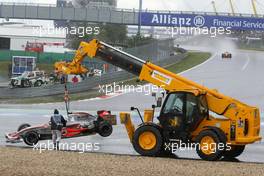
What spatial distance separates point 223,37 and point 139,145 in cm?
9849

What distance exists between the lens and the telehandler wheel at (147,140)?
15539mm

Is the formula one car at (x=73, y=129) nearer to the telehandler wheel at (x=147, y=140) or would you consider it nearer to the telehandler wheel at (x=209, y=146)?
the telehandler wheel at (x=147, y=140)

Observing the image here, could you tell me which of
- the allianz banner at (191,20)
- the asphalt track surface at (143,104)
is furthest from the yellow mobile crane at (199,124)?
the allianz banner at (191,20)

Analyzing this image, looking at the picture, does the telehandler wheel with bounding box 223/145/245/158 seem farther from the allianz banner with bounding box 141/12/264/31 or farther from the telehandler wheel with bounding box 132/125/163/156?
the allianz banner with bounding box 141/12/264/31

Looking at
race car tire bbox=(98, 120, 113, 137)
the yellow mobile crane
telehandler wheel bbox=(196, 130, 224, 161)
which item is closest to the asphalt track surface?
race car tire bbox=(98, 120, 113, 137)

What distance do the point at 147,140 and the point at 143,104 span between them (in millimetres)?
19717

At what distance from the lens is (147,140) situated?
1576cm

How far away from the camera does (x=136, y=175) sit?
1174cm

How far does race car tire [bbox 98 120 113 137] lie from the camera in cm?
1981

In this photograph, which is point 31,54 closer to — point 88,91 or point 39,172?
point 88,91

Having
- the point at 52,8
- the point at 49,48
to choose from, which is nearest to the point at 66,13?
the point at 52,8

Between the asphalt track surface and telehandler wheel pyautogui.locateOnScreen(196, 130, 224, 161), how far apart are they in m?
1.66

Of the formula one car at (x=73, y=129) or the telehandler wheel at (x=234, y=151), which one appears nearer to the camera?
the telehandler wheel at (x=234, y=151)

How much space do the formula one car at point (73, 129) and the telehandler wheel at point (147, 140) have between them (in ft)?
13.2
